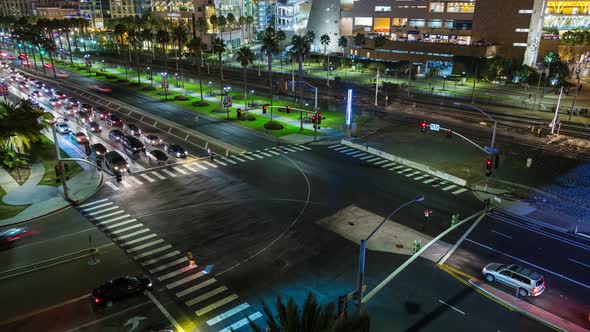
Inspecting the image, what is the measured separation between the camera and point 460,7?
446 ft

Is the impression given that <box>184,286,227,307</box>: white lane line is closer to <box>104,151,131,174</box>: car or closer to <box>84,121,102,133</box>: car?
<box>104,151,131,174</box>: car

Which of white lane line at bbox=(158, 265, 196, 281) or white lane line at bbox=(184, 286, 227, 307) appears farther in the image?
white lane line at bbox=(158, 265, 196, 281)

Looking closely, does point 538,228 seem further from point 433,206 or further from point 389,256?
point 389,256

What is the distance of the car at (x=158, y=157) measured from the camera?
168 feet

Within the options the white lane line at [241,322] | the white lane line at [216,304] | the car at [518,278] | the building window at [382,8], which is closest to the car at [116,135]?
the white lane line at [216,304]

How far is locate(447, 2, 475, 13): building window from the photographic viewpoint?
134000 mm

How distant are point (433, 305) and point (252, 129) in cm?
4709

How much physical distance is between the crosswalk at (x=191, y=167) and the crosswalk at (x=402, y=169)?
5.51m

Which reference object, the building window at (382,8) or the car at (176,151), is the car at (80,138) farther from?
the building window at (382,8)

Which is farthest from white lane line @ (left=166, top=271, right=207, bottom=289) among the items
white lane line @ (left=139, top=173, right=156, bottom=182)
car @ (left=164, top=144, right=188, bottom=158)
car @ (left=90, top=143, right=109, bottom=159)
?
car @ (left=90, top=143, right=109, bottom=159)

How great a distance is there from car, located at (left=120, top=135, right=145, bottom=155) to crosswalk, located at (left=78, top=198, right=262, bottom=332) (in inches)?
612

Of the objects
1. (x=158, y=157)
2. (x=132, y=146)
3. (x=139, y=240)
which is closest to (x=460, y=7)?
(x=158, y=157)

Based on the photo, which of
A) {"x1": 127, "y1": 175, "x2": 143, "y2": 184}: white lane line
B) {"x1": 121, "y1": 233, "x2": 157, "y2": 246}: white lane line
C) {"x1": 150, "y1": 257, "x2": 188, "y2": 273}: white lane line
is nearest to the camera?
{"x1": 150, "y1": 257, "x2": 188, "y2": 273}: white lane line

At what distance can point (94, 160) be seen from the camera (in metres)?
52.0
